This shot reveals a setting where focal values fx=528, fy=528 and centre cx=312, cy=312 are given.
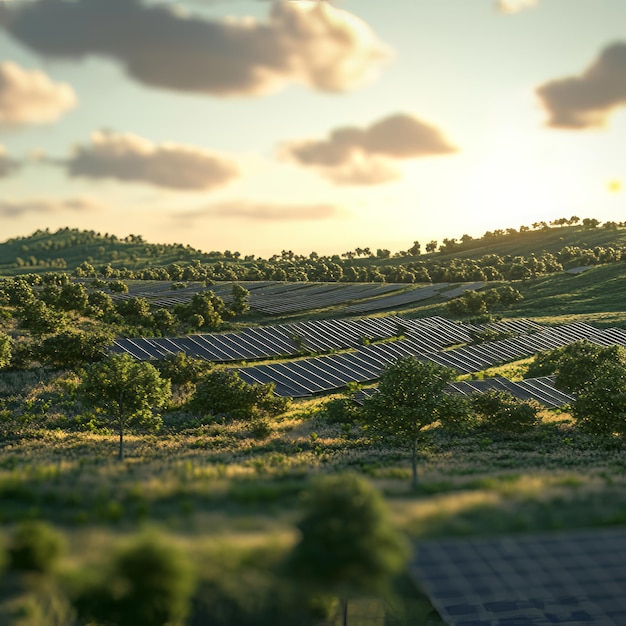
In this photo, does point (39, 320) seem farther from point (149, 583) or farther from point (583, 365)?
point (583, 365)

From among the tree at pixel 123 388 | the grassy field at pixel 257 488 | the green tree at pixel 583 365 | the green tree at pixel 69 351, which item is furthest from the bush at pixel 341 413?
the green tree at pixel 69 351

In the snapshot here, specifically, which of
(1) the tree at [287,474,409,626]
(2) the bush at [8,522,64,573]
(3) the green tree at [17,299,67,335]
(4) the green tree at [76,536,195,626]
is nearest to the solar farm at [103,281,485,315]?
(3) the green tree at [17,299,67,335]

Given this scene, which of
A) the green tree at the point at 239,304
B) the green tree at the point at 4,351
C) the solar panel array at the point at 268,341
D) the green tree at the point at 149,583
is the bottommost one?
the green tree at the point at 149,583

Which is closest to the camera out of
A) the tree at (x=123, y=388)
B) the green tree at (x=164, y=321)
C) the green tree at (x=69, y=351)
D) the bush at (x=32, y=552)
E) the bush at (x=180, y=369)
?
the bush at (x=32, y=552)

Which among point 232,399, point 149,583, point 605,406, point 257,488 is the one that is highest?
point 149,583

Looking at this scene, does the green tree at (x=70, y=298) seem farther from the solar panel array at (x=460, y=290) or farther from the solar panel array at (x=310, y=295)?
the solar panel array at (x=460, y=290)

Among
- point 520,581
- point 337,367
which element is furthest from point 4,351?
point 520,581

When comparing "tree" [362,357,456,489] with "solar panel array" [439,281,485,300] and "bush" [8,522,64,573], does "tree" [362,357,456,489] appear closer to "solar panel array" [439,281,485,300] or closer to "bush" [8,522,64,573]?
"bush" [8,522,64,573]

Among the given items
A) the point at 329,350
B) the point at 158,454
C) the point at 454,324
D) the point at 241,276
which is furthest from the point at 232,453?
the point at 241,276
